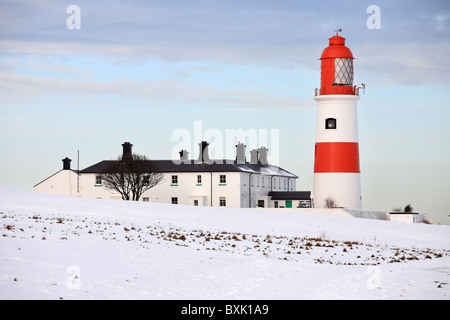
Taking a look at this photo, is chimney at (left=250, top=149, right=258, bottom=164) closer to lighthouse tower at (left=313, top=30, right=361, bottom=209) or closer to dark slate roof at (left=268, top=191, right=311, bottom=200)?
dark slate roof at (left=268, top=191, right=311, bottom=200)

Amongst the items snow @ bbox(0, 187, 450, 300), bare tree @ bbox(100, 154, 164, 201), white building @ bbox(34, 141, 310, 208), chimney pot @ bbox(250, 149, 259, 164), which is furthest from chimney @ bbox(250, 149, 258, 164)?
snow @ bbox(0, 187, 450, 300)

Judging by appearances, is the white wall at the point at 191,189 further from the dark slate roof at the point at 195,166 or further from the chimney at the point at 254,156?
the chimney at the point at 254,156

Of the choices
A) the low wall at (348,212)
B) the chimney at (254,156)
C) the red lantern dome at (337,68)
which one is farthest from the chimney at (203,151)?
the red lantern dome at (337,68)

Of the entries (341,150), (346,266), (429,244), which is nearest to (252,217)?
(429,244)

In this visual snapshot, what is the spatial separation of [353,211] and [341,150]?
491cm

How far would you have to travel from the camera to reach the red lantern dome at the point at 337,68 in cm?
6094

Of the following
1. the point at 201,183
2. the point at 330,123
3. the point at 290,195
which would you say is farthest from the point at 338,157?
the point at 290,195

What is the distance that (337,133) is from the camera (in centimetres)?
6106

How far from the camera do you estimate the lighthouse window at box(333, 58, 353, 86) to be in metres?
61.0

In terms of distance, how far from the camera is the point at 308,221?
1934 inches

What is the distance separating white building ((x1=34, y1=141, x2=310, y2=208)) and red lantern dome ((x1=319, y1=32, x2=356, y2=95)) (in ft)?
59.5

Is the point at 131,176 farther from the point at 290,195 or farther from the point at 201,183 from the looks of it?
the point at 290,195

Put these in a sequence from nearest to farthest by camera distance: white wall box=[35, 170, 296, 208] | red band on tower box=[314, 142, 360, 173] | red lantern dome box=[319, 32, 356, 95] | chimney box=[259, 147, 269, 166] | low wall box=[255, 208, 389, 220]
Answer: low wall box=[255, 208, 389, 220] < red band on tower box=[314, 142, 360, 173] < red lantern dome box=[319, 32, 356, 95] < white wall box=[35, 170, 296, 208] < chimney box=[259, 147, 269, 166]

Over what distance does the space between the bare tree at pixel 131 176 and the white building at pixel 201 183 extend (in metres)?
1.29
